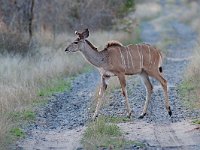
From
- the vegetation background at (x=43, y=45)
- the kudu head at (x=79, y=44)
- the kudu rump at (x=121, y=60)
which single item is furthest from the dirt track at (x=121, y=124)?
the kudu head at (x=79, y=44)

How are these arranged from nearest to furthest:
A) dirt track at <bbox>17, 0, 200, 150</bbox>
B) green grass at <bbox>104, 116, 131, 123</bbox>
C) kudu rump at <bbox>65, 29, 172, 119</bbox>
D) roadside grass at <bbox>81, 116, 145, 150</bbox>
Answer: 1. roadside grass at <bbox>81, 116, 145, 150</bbox>
2. dirt track at <bbox>17, 0, 200, 150</bbox>
3. green grass at <bbox>104, 116, 131, 123</bbox>
4. kudu rump at <bbox>65, 29, 172, 119</bbox>

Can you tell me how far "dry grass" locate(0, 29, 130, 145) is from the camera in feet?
47.8

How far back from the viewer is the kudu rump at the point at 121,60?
1393 centimetres

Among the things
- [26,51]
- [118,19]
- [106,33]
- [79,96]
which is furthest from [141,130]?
[118,19]

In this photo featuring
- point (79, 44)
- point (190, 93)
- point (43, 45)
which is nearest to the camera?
point (79, 44)

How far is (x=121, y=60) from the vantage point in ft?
45.9

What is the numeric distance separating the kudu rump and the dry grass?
192cm

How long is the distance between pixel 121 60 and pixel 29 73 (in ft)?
19.6

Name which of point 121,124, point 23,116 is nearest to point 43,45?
point 23,116

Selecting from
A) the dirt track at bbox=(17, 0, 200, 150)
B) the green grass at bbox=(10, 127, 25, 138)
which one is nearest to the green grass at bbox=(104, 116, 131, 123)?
the dirt track at bbox=(17, 0, 200, 150)

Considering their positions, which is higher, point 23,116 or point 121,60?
point 121,60

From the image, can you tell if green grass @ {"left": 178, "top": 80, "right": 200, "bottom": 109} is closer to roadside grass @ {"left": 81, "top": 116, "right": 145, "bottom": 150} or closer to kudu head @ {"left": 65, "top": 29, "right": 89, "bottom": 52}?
kudu head @ {"left": 65, "top": 29, "right": 89, "bottom": 52}

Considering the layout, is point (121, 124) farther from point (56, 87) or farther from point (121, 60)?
point (56, 87)

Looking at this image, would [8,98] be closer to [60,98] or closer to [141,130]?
[60,98]
